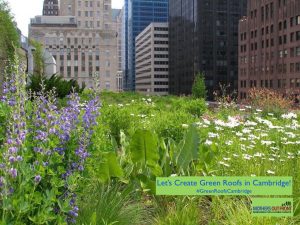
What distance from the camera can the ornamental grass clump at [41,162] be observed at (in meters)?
3.59

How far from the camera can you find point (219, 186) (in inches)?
162

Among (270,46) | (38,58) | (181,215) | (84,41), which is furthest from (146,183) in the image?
(84,41)

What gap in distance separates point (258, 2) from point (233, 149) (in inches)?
3239

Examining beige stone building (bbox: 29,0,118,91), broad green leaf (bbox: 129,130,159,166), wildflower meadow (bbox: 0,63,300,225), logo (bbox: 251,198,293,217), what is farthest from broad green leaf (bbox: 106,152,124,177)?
beige stone building (bbox: 29,0,118,91)

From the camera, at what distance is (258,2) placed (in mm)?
84625

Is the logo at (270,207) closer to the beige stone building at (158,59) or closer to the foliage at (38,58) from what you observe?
the foliage at (38,58)

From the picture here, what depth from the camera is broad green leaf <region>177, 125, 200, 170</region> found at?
632 cm

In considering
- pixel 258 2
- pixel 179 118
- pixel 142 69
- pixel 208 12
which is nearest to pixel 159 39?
pixel 142 69

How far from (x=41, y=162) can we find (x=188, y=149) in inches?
113

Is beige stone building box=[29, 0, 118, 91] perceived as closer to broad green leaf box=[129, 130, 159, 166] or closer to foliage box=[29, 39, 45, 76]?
foliage box=[29, 39, 45, 76]

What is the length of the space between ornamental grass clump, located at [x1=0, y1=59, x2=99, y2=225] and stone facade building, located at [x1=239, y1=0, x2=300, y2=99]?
65643 millimetres

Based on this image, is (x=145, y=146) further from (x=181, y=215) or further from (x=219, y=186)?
(x=219, y=186)

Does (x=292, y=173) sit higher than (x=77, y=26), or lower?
lower

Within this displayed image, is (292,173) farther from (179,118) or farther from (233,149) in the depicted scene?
(179,118)
